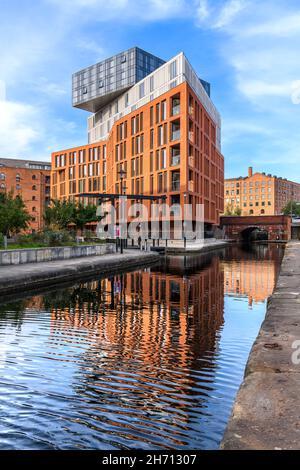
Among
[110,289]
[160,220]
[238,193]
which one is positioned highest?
[238,193]

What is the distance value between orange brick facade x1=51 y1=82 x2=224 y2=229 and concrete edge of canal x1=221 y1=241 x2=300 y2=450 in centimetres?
4246

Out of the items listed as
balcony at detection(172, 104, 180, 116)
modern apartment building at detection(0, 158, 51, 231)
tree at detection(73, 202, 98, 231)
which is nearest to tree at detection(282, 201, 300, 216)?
modern apartment building at detection(0, 158, 51, 231)

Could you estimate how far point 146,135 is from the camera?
5550 centimetres

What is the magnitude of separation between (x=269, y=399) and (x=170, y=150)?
160 feet

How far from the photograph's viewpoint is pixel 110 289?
15805mm

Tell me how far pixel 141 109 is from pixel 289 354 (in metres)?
55.7

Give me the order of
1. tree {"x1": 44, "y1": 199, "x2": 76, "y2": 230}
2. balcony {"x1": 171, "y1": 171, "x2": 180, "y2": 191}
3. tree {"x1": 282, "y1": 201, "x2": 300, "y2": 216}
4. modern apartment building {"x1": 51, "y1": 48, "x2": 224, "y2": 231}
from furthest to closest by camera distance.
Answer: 1. tree {"x1": 282, "y1": 201, "x2": 300, "y2": 216}
2. modern apartment building {"x1": 51, "y1": 48, "x2": 224, "y2": 231}
3. balcony {"x1": 171, "y1": 171, "x2": 180, "y2": 191}
4. tree {"x1": 44, "y1": 199, "x2": 76, "y2": 230}

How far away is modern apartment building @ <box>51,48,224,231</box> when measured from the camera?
50406 millimetres

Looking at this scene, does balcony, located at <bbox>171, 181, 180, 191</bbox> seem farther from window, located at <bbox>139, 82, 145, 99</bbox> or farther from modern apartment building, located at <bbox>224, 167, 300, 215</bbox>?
modern apartment building, located at <bbox>224, 167, 300, 215</bbox>

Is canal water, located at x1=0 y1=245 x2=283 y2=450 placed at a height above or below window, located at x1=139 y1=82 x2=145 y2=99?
below

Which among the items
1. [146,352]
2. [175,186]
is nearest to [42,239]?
[146,352]

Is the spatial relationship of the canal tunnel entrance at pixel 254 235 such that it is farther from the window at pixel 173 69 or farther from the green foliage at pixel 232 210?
the window at pixel 173 69

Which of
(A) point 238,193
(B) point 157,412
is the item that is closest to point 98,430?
(B) point 157,412
